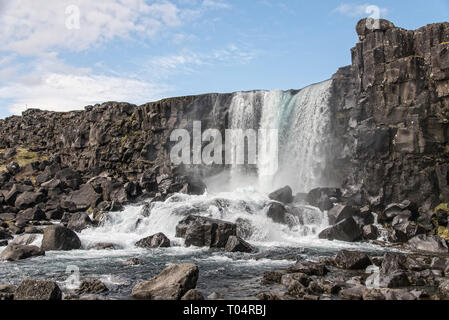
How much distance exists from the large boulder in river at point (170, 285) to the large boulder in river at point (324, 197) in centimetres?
2146

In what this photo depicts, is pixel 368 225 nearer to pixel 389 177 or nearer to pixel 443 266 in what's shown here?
pixel 389 177

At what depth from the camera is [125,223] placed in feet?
123

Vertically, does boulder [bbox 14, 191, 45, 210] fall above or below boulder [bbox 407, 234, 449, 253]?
above

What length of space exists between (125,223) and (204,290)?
21.4 metres

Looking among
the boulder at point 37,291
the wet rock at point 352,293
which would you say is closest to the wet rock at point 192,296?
the boulder at point 37,291

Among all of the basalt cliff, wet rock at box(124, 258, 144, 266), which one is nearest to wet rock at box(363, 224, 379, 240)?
the basalt cliff

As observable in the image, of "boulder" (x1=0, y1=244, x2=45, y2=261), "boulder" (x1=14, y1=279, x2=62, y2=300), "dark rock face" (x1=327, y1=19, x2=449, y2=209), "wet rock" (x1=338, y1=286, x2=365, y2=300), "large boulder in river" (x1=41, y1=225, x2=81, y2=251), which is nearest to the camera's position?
"boulder" (x1=14, y1=279, x2=62, y2=300)

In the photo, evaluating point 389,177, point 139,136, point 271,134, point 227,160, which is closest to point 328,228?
point 389,177

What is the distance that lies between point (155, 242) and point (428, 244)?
19640mm

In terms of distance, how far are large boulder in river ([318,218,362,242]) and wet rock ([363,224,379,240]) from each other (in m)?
0.45

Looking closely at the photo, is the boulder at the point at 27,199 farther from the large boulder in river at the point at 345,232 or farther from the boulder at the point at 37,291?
the boulder at the point at 37,291

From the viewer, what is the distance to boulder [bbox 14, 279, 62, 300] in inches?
597

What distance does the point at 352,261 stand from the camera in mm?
21500

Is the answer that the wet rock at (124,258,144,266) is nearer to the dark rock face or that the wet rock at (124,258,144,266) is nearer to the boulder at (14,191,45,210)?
the dark rock face
